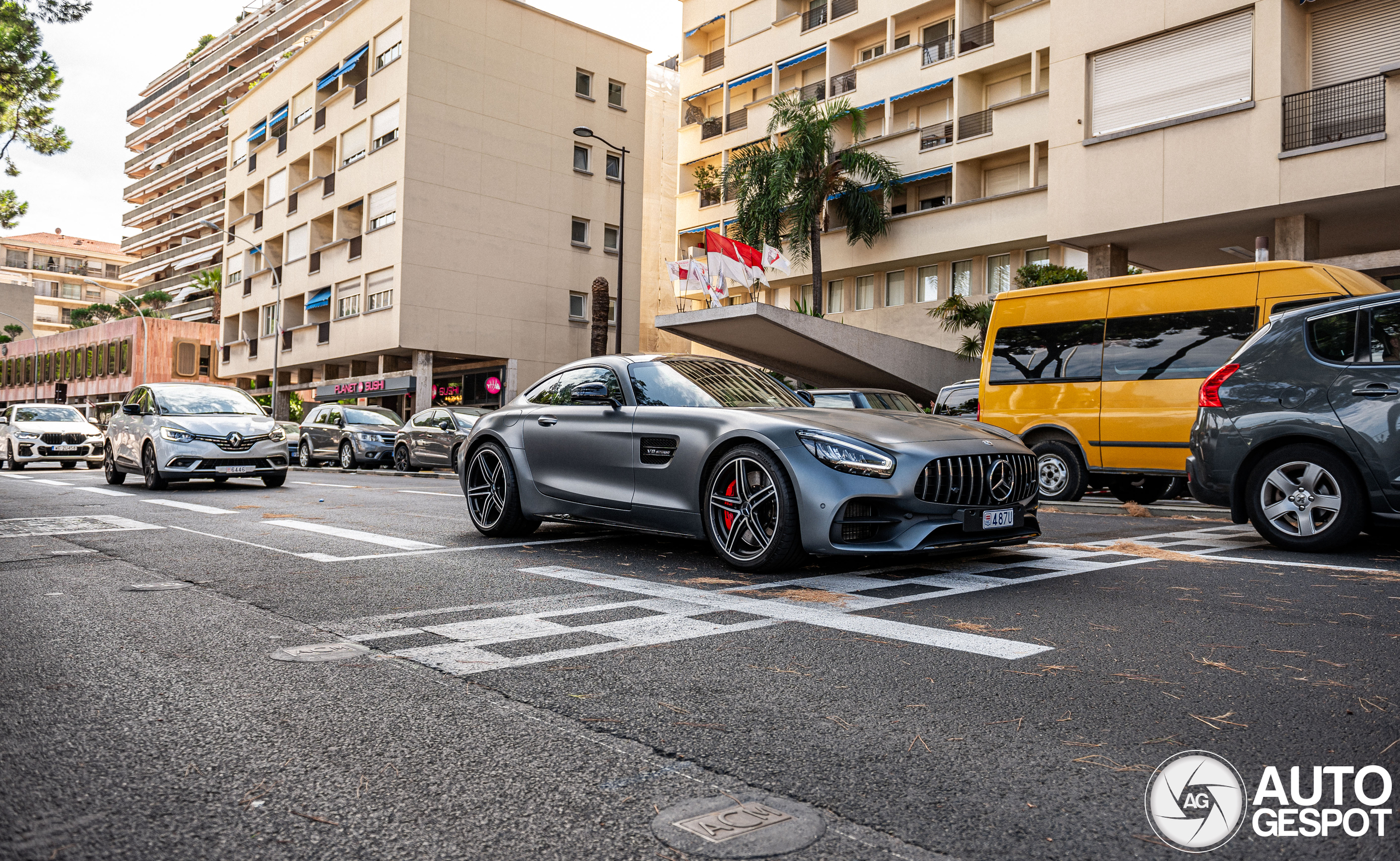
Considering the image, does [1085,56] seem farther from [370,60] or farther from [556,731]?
[370,60]

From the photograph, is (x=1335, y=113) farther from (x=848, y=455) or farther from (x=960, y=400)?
(x=848, y=455)

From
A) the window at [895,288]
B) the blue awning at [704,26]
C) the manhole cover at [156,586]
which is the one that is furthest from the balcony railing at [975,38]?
the manhole cover at [156,586]

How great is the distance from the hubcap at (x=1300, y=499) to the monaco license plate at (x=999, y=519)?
2.34 metres

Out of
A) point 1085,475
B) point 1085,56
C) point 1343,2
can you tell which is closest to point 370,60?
point 1085,56

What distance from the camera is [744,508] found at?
6113 millimetres

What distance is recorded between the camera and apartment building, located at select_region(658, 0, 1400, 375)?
780 inches

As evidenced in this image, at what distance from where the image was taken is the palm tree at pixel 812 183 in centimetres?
3344

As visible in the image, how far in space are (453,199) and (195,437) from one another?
2671 centimetres

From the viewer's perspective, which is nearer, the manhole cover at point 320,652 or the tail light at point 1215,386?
the manhole cover at point 320,652

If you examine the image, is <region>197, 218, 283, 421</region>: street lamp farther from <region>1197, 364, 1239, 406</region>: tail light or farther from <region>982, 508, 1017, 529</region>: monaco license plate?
<region>982, 508, 1017, 529</region>: monaco license plate

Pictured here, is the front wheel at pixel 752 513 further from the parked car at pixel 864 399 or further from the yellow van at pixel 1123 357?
the parked car at pixel 864 399

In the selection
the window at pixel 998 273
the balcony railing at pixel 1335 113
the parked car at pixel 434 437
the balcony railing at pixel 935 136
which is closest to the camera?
the balcony railing at pixel 1335 113

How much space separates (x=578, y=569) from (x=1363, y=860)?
4623 millimetres

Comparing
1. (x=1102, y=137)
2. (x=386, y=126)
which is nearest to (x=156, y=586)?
(x=1102, y=137)
